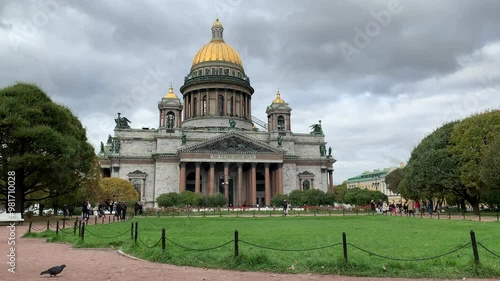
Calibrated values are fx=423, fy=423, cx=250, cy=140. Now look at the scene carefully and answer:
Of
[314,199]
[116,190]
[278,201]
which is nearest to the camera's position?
[314,199]

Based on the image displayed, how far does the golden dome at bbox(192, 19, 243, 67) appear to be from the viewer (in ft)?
288

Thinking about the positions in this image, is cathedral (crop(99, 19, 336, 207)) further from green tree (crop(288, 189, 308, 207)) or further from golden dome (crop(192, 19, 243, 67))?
green tree (crop(288, 189, 308, 207))

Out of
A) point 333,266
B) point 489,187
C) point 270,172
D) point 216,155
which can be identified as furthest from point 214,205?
point 333,266

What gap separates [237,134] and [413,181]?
30.7 m

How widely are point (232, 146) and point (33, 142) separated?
3839cm

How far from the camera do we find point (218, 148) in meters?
70.5

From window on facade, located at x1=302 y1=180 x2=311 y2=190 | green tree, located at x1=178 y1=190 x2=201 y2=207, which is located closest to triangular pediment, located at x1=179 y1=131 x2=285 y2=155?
window on facade, located at x1=302 y1=180 x2=311 y2=190

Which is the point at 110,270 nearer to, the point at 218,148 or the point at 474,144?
the point at 474,144

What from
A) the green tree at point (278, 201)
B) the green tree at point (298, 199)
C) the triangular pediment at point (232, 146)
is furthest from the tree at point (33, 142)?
the triangular pediment at point (232, 146)

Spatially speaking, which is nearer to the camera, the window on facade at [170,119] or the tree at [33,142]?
the tree at [33,142]

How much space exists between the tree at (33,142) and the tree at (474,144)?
3910 centimetres

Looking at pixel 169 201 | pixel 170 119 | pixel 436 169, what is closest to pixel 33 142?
pixel 169 201

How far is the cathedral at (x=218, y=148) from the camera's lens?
232 feet

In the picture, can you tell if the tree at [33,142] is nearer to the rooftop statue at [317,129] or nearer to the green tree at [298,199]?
the green tree at [298,199]
